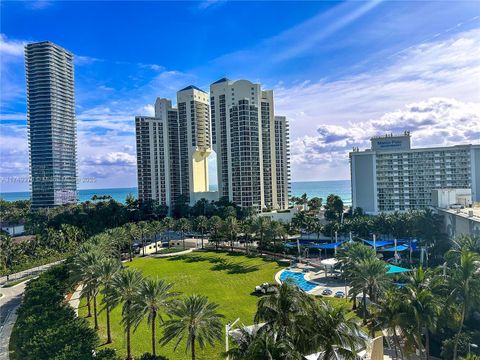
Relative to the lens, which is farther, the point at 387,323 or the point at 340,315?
the point at 387,323

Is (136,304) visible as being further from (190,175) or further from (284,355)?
(190,175)

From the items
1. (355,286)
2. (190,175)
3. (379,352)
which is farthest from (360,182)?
(379,352)

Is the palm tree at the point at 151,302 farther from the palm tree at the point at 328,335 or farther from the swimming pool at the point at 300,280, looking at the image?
the swimming pool at the point at 300,280

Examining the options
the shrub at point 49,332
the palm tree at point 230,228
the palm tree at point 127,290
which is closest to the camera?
the shrub at point 49,332

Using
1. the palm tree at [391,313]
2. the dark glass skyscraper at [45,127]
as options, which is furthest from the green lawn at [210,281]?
the dark glass skyscraper at [45,127]

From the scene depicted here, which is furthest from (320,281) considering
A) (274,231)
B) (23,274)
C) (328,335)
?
(23,274)

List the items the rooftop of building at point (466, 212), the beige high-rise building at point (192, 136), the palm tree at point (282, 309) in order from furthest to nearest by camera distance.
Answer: the beige high-rise building at point (192, 136)
the rooftop of building at point (466, 212)
the palm tree at point (282, 309)

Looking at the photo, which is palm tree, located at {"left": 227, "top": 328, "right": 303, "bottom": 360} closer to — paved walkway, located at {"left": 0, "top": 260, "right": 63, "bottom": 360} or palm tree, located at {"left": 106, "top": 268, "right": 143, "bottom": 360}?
palm tree, located at {"left": 106, "top": 268, "right": 143, "bottom": 360}
